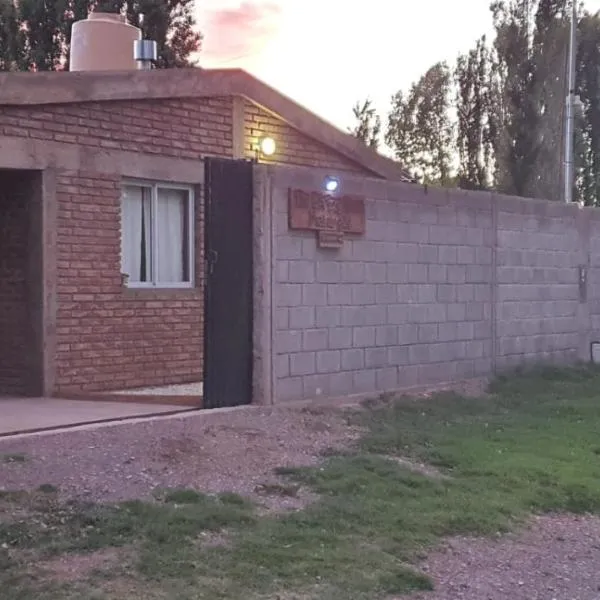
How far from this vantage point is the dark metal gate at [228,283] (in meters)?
9.55

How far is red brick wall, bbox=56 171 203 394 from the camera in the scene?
1121cm

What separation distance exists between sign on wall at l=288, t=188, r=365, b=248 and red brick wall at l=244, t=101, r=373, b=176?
2.65m

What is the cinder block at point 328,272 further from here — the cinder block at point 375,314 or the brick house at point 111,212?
the brick house at point 111,212

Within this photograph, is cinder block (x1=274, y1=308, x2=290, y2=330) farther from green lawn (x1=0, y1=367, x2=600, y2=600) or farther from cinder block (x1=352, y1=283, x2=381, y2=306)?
green lawn (x1=0, y1=367, x2=600, y2=600)

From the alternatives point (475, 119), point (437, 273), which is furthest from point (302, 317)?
point (475, 119)

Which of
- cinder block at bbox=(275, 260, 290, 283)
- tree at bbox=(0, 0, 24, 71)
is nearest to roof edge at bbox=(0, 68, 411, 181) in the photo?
cinder block at bbox=(275, 260, 290, 283)

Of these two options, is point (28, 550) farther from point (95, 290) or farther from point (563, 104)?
point (563, 104)

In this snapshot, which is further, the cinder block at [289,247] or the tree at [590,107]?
the tree at [590,107]

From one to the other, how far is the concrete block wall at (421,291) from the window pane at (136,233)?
277cm

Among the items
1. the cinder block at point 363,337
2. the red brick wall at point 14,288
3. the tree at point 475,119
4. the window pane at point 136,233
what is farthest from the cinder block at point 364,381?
the tree at point 475,119

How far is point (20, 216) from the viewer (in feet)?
36.6

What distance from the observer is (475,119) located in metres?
32.7

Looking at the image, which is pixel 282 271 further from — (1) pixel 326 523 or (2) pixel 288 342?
(1) pixel 326 523

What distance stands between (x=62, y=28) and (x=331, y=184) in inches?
660
